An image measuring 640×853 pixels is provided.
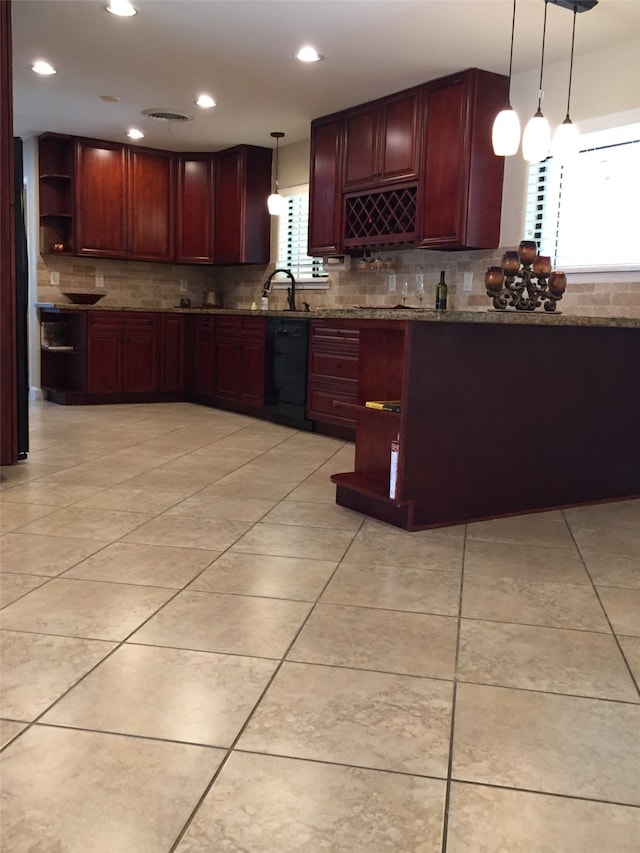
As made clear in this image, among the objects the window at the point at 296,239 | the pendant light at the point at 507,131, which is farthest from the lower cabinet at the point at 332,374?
the pendant light at the point at 507,131

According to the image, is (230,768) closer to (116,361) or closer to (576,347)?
(576,347)

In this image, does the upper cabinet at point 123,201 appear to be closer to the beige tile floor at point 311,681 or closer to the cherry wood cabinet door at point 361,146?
the cherry wood cabinet door at point 361,146

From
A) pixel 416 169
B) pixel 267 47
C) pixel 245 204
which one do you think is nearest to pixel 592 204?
pixel 416 169

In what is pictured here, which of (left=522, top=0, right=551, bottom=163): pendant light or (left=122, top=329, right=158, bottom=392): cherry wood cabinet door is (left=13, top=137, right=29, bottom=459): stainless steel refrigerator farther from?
(left=122, top=329, right=158, bottom=392): cherry wood cabinet door

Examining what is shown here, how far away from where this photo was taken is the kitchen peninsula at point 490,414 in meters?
3.09

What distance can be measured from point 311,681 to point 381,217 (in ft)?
14.6

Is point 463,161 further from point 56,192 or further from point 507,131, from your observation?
point 56,192

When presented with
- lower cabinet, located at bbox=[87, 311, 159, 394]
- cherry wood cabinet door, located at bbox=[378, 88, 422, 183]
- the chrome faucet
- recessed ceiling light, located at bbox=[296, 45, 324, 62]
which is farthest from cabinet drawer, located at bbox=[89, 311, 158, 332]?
Result: recessed ceiling light, located at bbox=[296, 45, 324, 62]

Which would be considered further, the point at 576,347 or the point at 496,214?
the point at 496,214

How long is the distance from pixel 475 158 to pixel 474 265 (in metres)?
0.73

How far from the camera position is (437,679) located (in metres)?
1.81

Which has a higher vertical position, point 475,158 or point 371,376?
point 475,158

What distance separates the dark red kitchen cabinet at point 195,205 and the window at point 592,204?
3749mm

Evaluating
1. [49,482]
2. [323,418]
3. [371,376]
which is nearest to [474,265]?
[323,418]
